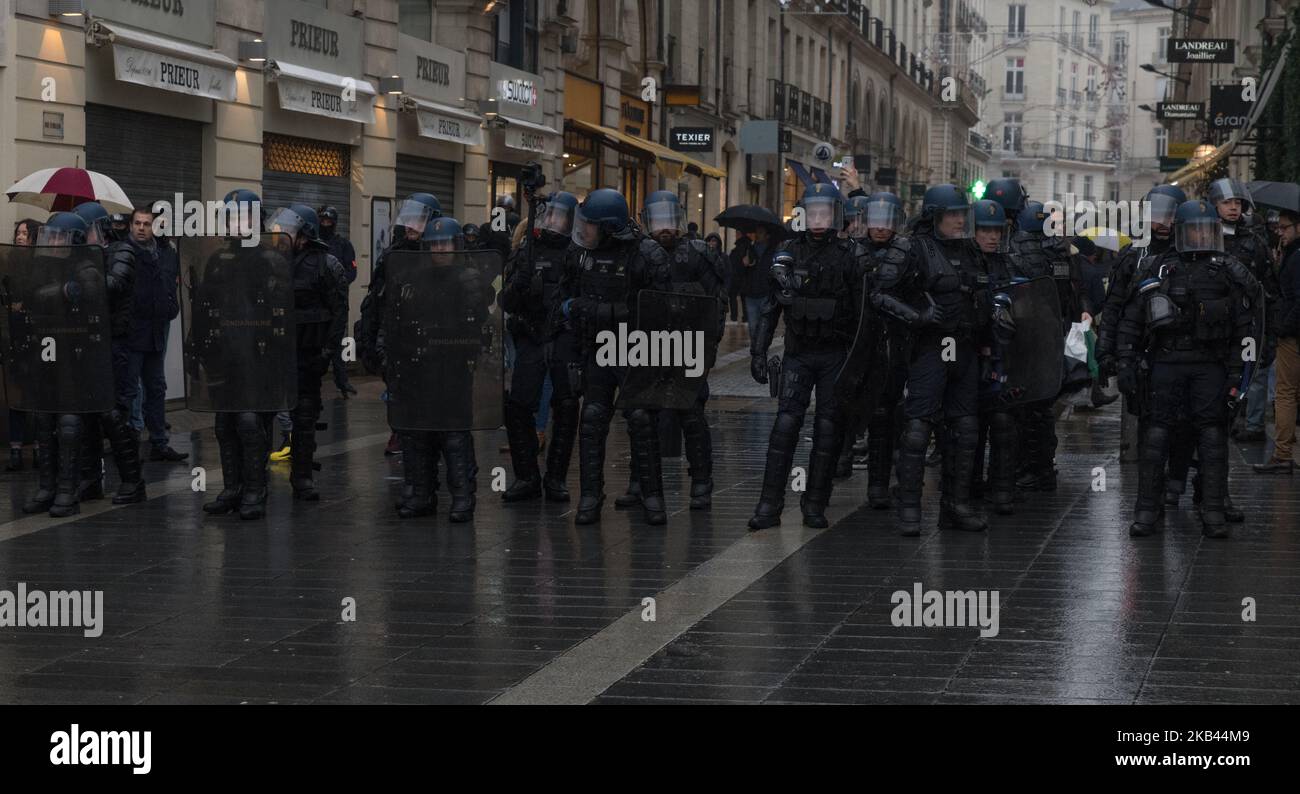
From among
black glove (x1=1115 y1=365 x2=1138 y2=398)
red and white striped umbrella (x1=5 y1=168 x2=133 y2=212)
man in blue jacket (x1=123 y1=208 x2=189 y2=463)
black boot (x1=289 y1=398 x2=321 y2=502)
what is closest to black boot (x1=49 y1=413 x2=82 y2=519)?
black boot (x1=289 y1=398 x2=321 y2=502)

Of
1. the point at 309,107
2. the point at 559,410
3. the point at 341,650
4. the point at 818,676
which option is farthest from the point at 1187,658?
the point at 309,107

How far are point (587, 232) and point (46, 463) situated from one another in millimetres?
3152

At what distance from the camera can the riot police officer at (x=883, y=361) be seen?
371 inches

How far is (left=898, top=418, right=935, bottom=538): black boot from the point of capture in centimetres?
935

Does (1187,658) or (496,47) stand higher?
(496,47)

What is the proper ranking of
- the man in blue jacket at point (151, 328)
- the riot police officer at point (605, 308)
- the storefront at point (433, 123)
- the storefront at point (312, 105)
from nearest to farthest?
the riot police officer at point (605, 308) → the man in blue jacket at point (151, 328) → the storefront at point (312, 105) → the storefront at point (433, 123)

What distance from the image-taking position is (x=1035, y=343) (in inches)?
406

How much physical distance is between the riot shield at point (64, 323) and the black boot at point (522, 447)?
86.1 inches

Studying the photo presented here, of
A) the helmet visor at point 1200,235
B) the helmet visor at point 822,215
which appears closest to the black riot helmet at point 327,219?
the helmet visor at point 822,215

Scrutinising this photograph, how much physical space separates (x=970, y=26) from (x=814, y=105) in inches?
1357

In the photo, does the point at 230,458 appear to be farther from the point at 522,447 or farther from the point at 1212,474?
the point at 1212,474

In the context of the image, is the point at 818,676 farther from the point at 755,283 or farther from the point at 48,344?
the point at 755,283

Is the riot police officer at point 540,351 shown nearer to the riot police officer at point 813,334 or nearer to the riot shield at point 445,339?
the riot shield at point 445,339

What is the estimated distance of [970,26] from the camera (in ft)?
268
